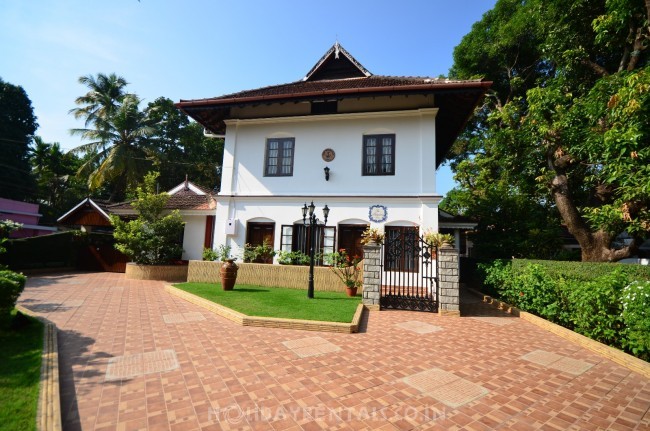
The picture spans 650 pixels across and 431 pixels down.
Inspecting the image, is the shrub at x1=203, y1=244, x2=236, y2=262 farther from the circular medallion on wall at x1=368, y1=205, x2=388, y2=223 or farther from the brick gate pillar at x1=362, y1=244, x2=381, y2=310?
the brick gate pillar at x1=362, y1=244, x2=381, y2=310

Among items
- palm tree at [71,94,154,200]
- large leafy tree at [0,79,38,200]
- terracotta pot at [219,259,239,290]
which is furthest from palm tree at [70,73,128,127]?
terracotta pot at [219,259,239,290]

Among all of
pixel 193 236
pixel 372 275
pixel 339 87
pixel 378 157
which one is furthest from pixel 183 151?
pixel 372 275

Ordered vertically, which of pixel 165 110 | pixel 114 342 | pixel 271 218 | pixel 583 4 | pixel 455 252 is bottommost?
pixel 114 342

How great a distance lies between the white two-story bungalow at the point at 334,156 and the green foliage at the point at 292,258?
1.67ft

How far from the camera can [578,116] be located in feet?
31.4

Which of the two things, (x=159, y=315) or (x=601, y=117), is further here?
(x=601, y=117)

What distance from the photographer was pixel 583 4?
9984 mm

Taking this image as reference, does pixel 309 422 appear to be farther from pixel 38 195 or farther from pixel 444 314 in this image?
pixel 38 195

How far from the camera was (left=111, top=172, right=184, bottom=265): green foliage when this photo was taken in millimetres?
12703

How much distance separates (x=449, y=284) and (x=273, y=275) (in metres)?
6.13

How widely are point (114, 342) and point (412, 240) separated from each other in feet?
23.4

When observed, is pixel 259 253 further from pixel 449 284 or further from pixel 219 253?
pixel 449 284

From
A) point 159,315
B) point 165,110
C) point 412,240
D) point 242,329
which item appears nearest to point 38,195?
point 165,110

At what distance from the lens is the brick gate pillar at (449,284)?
762 cm
